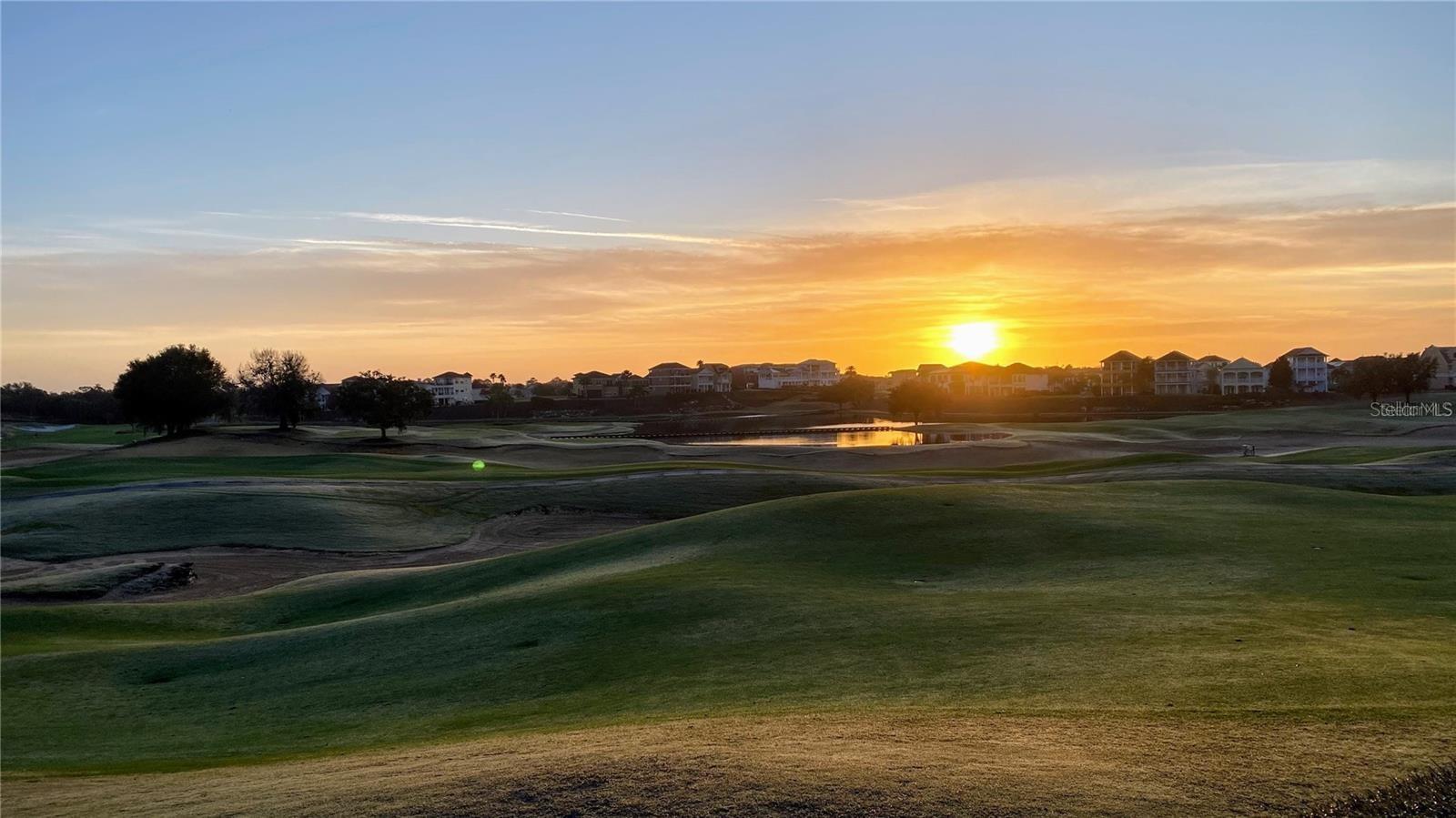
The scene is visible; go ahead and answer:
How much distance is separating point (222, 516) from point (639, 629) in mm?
40439

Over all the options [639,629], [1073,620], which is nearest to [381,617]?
[639,629]

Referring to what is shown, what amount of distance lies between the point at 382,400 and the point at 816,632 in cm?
10620

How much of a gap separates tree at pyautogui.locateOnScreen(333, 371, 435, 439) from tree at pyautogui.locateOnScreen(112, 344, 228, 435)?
553 inches

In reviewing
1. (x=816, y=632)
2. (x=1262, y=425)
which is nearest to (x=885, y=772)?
(x=816, y=632)

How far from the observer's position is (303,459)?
286 feet

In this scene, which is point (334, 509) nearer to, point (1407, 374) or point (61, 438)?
point (61, 438)

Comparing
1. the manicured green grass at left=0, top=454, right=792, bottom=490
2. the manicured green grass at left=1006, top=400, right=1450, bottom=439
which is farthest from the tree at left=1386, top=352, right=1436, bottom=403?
the manicured green grass at left=0, top=454, right=792, bottom=490

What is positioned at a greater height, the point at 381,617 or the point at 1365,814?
the point at 1365,814

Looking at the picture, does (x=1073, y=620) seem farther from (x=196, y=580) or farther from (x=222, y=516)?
(x=222, y=516)

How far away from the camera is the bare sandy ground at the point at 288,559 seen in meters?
41.8

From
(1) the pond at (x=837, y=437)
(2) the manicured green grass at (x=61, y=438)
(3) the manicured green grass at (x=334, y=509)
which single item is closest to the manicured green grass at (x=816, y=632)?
(3) the manicured green grass at (x=334, y=509)

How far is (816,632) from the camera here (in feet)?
64.1

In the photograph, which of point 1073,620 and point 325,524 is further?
point 325,524

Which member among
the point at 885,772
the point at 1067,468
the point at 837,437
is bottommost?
the point at 837,437
